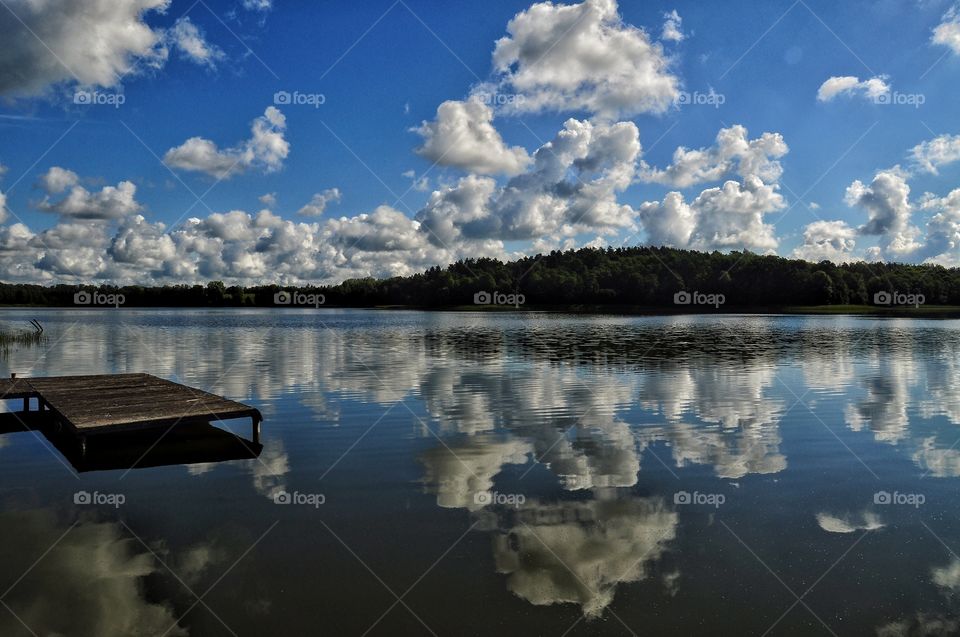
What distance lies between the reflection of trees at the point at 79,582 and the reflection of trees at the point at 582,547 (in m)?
4.25

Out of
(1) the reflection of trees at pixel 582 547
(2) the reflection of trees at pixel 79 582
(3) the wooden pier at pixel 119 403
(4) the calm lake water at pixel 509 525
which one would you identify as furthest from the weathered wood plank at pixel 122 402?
(1) the reflection of trees at pixel 582 547

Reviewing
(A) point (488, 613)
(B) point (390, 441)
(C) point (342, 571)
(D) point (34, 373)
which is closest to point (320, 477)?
(B) point (390, 441)

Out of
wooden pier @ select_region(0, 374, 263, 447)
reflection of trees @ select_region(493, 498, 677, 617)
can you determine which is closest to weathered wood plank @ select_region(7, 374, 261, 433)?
wooden pier @ select_region(0, 374, 263, 447)

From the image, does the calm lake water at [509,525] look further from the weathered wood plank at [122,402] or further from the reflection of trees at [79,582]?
the weathered wood plank at [122,402]

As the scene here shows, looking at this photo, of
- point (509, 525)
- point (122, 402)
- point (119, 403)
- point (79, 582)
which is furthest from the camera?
point (122, 402)

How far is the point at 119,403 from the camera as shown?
20.0 metres

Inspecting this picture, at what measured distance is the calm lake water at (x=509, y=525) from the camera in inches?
312

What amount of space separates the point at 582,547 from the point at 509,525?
1.36 meters

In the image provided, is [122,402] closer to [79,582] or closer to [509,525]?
[79,582]

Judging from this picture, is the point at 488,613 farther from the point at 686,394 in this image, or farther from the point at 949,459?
the point at 686,394

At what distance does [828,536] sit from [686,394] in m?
15.1

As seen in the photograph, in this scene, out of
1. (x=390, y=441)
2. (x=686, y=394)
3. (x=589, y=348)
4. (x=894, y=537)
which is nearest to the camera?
(x=894, y=537)

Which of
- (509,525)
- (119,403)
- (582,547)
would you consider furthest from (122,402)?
(582,547)

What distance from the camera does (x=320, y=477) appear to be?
1363 centimetres
